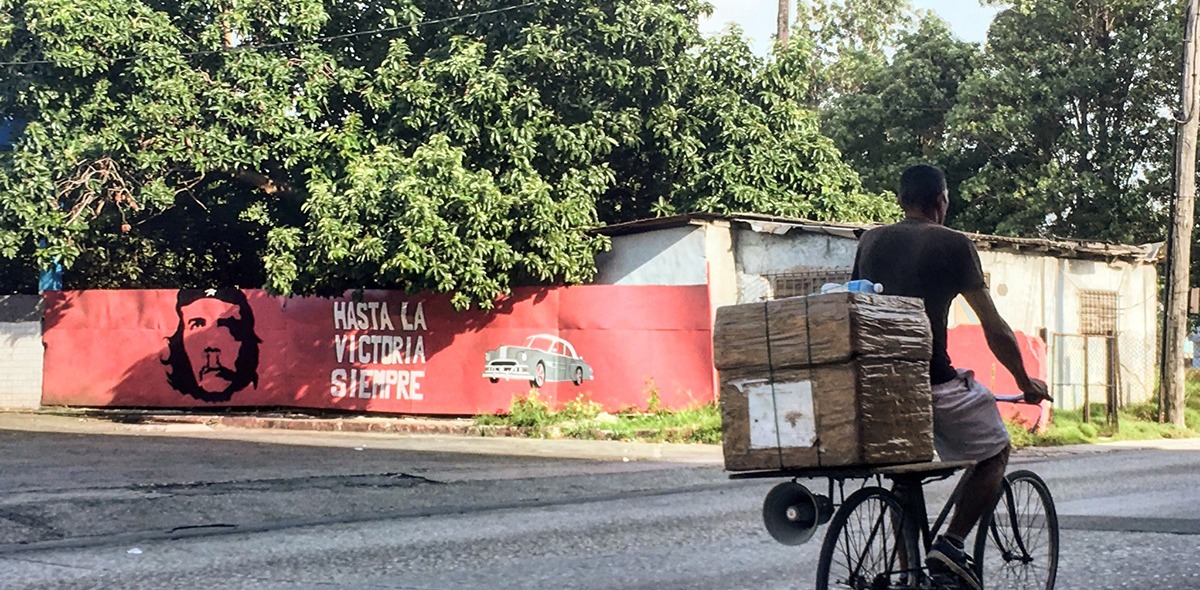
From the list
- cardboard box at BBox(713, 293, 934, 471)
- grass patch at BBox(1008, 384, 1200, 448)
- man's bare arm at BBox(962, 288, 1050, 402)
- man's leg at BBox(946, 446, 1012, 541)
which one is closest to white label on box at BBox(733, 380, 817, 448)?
cardboard box at BBox(713, 293, 934, 471)

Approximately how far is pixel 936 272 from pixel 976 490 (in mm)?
824

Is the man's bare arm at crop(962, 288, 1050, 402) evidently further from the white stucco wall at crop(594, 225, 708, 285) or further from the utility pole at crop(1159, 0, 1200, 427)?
the utility pole at crop(1159, 0, 1200, 427)

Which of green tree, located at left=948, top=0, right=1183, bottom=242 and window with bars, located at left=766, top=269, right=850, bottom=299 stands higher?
green tree, located at left=948, top=0, right=1183, bottom=242

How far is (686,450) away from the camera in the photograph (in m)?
16.4

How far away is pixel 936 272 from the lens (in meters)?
5.05

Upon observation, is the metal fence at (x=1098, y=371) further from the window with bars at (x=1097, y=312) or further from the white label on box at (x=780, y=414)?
the white label on box at (x=780, y=414)

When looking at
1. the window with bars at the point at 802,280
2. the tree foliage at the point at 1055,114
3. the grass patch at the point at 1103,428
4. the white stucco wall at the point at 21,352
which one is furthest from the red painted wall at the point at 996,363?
the white stucco wall at the point at 21,352

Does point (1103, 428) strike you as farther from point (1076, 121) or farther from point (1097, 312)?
point (1076, 121)

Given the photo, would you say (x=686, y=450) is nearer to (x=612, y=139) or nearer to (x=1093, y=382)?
(x=612, y=139)

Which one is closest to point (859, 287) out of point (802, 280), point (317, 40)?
point (802, 280)

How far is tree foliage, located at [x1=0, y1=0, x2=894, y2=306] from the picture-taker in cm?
1980

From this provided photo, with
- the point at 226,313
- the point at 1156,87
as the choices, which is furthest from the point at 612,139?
the point at 1156,87

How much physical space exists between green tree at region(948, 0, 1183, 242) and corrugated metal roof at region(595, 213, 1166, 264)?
20.8 ft

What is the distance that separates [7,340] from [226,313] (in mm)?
4567
